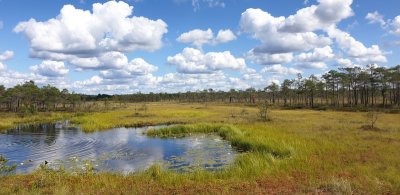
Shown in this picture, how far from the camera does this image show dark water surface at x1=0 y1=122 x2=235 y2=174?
24.0 meters

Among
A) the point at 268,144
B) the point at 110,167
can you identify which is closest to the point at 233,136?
the point at 268,144

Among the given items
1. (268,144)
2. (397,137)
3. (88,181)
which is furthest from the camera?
(397,137)

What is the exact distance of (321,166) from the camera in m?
18.7

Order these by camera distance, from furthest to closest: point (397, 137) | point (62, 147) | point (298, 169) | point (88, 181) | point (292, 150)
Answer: point (62, 147) < point (397, 137) < point (292, 150) < point (298, 169) < point (88, 181)

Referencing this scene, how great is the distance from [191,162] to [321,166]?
32.0 feet

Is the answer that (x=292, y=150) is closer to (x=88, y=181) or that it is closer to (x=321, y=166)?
(x=321, y=166)

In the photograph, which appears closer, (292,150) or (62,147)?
(292,150)

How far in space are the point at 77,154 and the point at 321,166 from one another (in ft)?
72.3

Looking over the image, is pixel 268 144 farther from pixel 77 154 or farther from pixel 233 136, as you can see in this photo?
pixel 77 154

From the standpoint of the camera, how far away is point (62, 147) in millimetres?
34375

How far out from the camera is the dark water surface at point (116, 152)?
2400 cm

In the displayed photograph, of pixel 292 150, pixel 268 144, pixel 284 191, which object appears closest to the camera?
pixel 284 191

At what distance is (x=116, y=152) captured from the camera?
30.8 meters

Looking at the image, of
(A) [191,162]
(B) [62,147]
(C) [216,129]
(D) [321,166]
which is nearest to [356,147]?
(D) [321,166]
